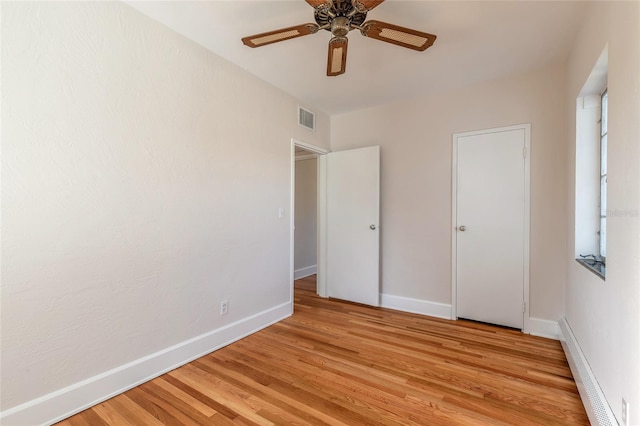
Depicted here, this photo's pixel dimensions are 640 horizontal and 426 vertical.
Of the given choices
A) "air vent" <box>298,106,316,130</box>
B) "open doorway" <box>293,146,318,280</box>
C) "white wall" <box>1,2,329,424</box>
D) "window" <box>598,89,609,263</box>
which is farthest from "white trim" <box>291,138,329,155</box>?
"window" <box>598,89,609,263</box>

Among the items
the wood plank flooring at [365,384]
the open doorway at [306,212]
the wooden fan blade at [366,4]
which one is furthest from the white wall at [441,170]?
the wooden fan blade at [366,4]

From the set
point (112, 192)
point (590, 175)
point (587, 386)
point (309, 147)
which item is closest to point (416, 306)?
point (587, 386)

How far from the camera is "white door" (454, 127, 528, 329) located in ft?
9.01

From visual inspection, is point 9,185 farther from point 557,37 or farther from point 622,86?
point 557,37

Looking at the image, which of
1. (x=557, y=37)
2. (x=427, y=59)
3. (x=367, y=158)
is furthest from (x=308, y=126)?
(x=557, y=37)

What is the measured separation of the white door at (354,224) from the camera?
3482mm

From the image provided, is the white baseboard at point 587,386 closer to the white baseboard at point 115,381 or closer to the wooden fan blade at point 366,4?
the wooden fan blade at point 366,4

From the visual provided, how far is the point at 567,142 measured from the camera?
2.45m

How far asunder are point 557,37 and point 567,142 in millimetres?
847

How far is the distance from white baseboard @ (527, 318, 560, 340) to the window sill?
0.90 meters

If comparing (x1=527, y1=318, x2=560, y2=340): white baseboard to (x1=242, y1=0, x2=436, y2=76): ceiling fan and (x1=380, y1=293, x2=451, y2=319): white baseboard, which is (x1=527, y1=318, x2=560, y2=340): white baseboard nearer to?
(x1=380, y1=293, x2=451, y2=319): white baseboard

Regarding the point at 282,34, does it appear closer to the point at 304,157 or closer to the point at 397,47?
the point at 397,47

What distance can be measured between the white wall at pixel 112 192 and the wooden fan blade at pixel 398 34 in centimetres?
142

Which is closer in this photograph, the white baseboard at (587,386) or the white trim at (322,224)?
the white baseboard at (587,386)
